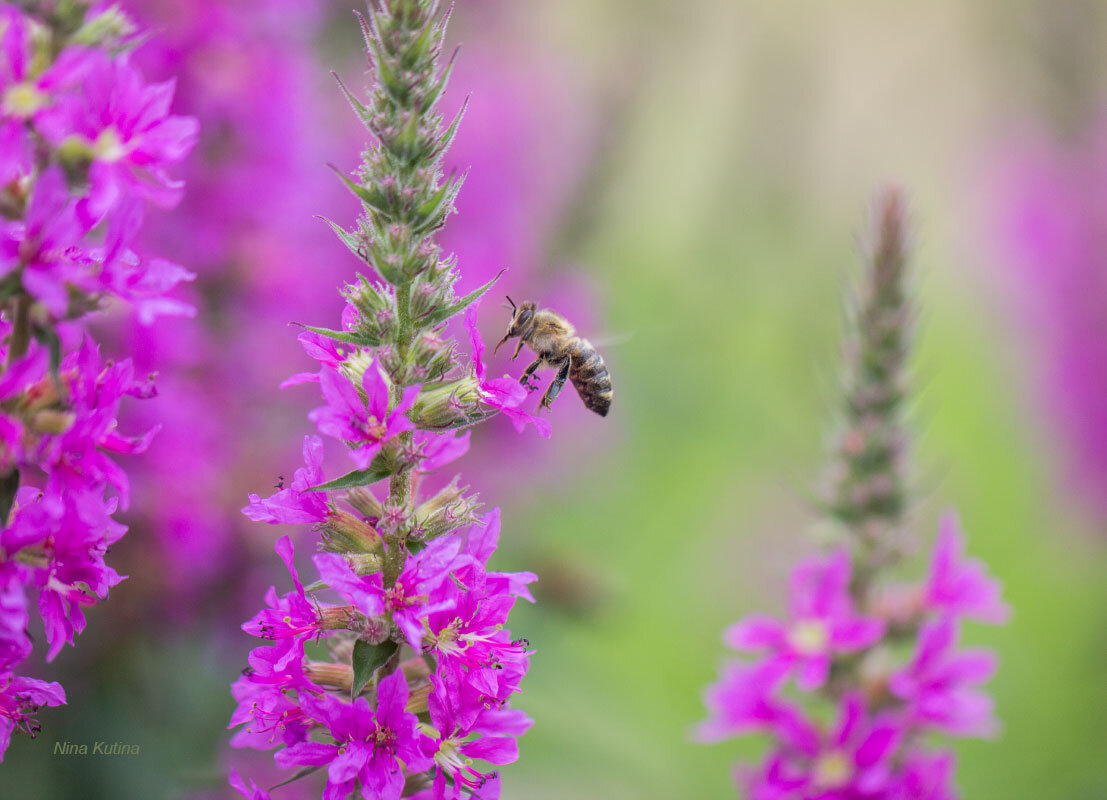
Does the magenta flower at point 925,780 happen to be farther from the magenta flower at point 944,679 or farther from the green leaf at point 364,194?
the green leaf at point 364,194

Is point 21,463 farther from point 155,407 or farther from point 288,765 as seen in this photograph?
point 155,407

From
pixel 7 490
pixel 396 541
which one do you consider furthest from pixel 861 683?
pixel 7 490

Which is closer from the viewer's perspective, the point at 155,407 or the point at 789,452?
the point at 155,407

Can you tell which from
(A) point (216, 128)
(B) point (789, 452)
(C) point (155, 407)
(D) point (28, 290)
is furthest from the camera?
(B) point (789, 452)

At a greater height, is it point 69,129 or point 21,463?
point 69,129

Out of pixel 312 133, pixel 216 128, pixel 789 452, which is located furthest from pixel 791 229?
pixel 216 128

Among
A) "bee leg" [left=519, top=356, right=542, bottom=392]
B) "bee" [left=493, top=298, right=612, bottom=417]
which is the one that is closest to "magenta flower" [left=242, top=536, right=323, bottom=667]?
"bee leg" [left=519, top=356, right=542, bottom=392]

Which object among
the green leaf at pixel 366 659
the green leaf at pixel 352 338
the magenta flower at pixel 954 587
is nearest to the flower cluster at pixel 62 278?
the green leaf at pixel 352 338
